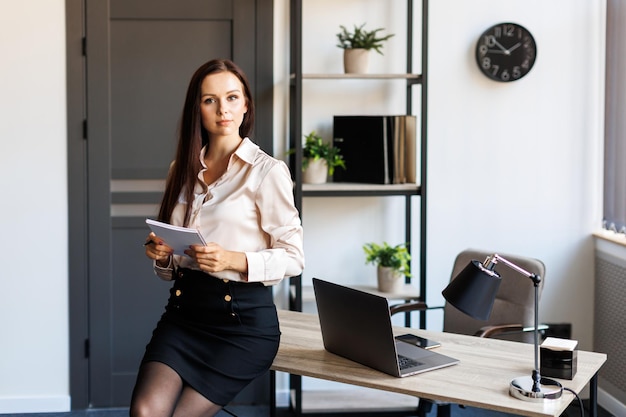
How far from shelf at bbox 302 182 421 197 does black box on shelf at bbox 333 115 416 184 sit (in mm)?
47

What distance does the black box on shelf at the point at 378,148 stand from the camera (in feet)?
13.5

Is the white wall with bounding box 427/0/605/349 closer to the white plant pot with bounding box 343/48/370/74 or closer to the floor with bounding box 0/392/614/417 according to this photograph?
the white plant pot with bounding box 343/48/370/74

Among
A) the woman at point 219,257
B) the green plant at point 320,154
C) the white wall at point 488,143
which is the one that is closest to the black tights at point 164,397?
the woman at point 219,257

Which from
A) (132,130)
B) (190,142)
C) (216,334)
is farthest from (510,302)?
(132,130)

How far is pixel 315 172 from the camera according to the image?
13.6ft

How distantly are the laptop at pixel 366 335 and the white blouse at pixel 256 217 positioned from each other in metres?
0.17

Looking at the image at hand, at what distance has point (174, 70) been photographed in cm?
436

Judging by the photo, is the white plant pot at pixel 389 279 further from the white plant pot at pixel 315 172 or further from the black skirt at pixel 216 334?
the black skirt at pixel 216 334
